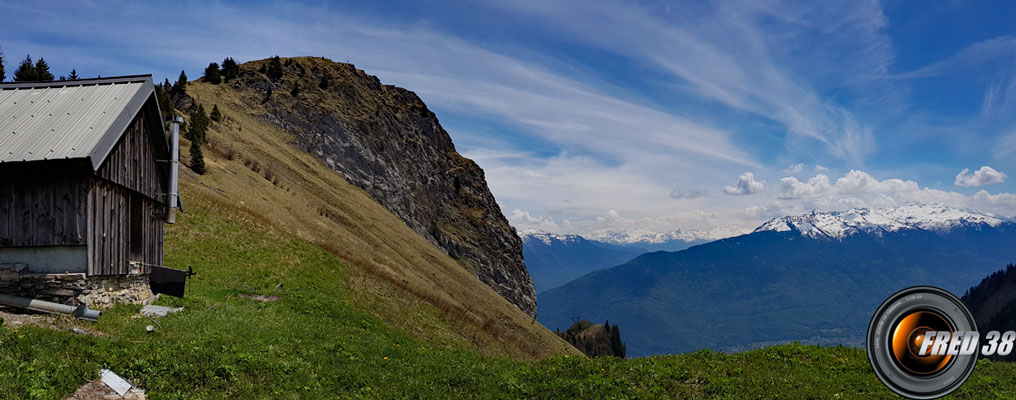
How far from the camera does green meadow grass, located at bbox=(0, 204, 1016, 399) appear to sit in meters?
11.1

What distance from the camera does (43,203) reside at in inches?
597

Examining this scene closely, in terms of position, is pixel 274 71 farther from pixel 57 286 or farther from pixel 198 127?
pixel 57 286

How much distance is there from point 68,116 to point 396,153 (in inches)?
3613

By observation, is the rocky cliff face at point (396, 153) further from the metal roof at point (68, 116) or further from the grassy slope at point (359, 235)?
the metal roof at point (68, 116)

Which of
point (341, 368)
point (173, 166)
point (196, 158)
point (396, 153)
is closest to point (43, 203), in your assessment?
point (173, 166)

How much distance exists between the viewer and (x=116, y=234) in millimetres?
17250

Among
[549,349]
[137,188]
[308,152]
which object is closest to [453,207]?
[308,152]

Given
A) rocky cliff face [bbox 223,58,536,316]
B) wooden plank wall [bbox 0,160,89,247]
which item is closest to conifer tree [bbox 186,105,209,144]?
rocky cliff face [bbox 223,58,536,316]

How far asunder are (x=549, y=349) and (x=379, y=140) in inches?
2631

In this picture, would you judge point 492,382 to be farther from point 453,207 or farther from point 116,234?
point 453,207

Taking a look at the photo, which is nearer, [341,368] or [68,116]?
[341,368]

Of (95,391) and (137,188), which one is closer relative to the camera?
(95,391)

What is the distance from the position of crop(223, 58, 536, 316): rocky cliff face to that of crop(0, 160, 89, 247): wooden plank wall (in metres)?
73.8

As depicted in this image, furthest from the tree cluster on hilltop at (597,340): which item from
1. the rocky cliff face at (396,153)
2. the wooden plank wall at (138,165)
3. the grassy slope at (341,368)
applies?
the wooden plank wall at (138,165)
